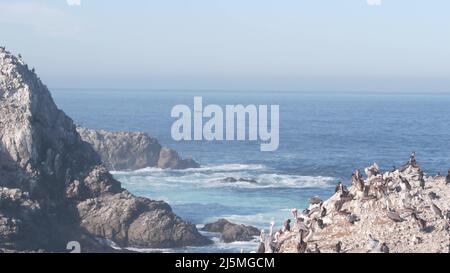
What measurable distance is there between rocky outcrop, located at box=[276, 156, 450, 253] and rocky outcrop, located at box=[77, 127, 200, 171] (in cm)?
6956

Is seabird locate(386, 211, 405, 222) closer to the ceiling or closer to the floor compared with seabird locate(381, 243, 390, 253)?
closer to the ceiling

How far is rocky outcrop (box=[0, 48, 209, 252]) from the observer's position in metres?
59.5

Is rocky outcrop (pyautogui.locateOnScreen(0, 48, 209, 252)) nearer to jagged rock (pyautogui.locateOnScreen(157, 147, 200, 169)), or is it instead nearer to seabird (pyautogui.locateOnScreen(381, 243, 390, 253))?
seabird (pyautogui.locateOnScreen(381, 243, 390, 253))

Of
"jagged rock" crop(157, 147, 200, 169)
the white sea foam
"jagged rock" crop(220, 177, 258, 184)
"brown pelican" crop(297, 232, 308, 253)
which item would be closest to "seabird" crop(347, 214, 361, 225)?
"brown pelican" crop(297, 232, 308, 253)

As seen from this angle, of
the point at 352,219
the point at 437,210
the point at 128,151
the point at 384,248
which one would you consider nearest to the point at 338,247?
the point at 384,248

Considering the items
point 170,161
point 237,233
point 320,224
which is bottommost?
point 237,233

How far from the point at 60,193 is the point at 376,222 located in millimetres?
37849

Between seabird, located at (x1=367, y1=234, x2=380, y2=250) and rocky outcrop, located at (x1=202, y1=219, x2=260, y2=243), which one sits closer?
seabird, located at (x1=367, y1=234, x2=380, y2=250)

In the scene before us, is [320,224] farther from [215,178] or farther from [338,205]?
[215,178]

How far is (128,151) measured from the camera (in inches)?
4119

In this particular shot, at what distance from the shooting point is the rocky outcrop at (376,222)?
3064cm

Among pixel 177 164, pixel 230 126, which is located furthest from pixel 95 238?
pixel 230 126
